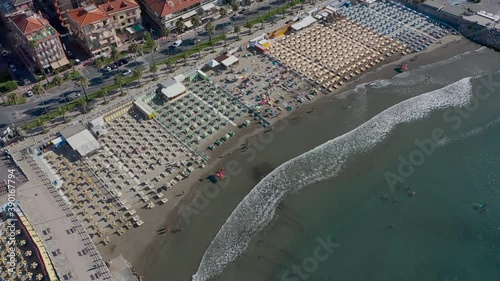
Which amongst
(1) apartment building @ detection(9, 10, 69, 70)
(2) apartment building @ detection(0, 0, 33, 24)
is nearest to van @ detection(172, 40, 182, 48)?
(1) apartment building @ detection(9, 10, 69, 70)

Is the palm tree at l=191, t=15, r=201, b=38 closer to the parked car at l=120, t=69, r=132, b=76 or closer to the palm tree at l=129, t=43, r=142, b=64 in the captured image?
the palm tree at l=129, t=43, r=142, b=64

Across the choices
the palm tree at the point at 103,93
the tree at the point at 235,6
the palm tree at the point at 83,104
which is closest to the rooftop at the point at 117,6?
the palm tree at the point at 103,93

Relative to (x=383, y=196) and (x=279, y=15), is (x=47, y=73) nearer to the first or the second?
(x=279, y=15)

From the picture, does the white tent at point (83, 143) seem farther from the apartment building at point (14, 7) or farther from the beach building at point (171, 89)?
the apartment building at point (14, 7)

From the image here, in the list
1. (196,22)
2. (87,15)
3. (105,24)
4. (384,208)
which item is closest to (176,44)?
(196,22)

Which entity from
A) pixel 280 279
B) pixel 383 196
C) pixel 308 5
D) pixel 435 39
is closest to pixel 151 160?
pixel 280 279
